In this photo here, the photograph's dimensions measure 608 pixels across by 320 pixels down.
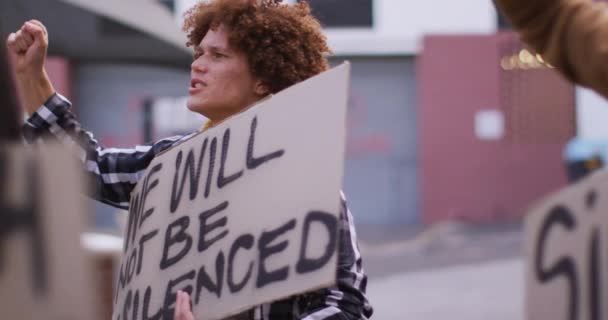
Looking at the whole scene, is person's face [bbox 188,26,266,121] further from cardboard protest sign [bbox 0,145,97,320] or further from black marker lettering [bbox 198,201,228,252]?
cardboard protest sign [bbox 0,145,97,320]

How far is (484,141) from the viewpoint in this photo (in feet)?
51.4

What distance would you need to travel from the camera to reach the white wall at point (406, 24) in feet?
52.2

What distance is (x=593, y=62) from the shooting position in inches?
48.2

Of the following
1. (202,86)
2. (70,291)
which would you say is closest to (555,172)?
(202,86)

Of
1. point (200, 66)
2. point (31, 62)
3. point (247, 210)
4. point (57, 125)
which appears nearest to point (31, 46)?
point (31, 62)

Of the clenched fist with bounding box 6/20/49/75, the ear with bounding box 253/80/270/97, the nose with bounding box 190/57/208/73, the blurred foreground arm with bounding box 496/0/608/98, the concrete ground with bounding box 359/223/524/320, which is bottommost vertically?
the concrete ground with bounding box 359/223/524/320

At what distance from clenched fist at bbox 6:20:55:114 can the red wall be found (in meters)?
13.8

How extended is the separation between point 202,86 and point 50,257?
110cm

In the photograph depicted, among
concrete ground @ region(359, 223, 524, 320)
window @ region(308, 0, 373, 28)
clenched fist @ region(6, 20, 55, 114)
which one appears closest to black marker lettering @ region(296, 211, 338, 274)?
clenched fist @ region(6, 20, 55, 114)

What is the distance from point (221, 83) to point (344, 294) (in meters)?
0.50

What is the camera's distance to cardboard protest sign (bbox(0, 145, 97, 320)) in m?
0.97

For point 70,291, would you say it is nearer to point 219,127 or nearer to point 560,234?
point 560,234

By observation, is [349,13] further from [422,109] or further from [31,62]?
[31,62]

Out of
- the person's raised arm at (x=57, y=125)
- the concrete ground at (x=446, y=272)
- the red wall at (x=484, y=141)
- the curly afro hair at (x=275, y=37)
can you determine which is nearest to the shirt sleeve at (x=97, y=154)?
the person's raised arm at (x=57, y=125)
